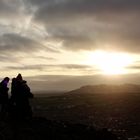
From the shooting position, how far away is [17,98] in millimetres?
31266

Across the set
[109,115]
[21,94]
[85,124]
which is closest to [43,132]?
[21,94]

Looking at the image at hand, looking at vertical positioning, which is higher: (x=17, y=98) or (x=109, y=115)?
(x=17, y=98)

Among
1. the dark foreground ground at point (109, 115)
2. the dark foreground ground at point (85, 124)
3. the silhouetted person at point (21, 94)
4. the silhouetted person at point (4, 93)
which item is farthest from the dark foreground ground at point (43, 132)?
the dark foreground ground at point (109, 115)

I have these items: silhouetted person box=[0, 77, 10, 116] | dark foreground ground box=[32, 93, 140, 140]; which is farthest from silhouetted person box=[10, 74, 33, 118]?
dark foreground ground box=[32, 93, 140, 140]

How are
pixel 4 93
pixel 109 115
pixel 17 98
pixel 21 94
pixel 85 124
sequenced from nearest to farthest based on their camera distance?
pixel 21 94 < pixel 17 98 < pixel 4 93 < pixel 85 124 < pixel 109 115

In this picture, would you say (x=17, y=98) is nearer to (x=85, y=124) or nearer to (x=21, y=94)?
(x=21, y=94)

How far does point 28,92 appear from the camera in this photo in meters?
31.1

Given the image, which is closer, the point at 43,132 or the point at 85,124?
the point at 43,132

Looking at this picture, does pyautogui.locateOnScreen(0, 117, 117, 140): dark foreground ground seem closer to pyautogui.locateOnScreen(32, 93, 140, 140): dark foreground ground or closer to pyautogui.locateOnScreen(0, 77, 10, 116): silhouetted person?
pyautogui.locateOnScreen(0, 77, 10, 116): silhouetted person

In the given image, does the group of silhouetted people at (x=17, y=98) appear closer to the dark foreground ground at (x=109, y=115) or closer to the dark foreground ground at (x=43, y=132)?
the dark foreground ground at (x=43, y=132)

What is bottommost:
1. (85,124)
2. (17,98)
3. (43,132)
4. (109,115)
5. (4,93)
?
(85,124)

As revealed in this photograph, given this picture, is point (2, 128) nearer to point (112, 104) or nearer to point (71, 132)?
point (71, 132)

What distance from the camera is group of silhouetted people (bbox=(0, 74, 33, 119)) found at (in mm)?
31031

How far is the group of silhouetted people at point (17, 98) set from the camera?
31031 mm
